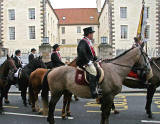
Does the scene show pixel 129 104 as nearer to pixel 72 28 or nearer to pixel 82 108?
pixel 82 108

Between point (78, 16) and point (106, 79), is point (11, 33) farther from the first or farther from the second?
point (106, 79)

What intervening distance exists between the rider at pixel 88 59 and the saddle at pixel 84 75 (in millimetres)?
118

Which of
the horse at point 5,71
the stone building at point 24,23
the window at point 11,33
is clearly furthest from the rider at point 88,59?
the window at point 11,33

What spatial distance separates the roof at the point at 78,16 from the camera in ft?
171

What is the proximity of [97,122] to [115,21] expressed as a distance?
78.9 ft

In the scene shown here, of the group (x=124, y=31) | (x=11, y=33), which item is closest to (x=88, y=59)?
(x=124, y=31)

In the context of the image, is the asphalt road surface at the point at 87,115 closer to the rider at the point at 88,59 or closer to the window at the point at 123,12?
the rider at the point at 88,59

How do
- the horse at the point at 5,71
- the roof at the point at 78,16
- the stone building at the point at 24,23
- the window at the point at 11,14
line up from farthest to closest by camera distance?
1. the roof at the point at 78,16
2. the window at the point at 11,14
3. the stone building at the point at 24,23
4. the horse at the point at 5,71

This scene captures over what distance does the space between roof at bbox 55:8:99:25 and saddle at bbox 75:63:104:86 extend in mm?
46613

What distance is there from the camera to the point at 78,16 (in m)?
54.6

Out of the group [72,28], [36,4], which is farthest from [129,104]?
[72,28]

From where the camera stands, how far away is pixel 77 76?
580 centimetres

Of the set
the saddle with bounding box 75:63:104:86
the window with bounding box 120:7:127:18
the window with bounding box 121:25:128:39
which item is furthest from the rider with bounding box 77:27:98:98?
the window with bounding box 120:7:127:18

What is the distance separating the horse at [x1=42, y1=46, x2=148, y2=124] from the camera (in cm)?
567
